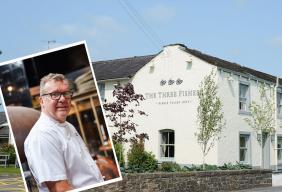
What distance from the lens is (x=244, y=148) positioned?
88.9 feet

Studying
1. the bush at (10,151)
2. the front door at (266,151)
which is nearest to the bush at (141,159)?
the front door at (266,151)

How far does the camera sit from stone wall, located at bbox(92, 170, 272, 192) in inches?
613

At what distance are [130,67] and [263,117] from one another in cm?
801

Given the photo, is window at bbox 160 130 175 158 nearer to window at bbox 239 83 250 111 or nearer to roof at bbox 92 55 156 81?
roof at bbox 92 55 156 81

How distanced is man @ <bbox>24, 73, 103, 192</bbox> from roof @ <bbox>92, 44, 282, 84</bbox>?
23.9 meters

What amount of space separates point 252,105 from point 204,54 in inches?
148

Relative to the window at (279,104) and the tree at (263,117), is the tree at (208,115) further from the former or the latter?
the window at (279,104)

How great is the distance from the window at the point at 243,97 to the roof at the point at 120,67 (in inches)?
212

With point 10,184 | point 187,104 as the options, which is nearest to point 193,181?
point 187,104

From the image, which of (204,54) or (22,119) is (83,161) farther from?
(204,54)

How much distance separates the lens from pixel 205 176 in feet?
62.2

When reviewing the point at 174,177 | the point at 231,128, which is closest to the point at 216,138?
the point at 231,128

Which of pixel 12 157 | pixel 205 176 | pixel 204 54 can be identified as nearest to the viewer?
pixel 205 176

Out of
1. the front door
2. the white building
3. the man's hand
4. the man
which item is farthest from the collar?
the front door
